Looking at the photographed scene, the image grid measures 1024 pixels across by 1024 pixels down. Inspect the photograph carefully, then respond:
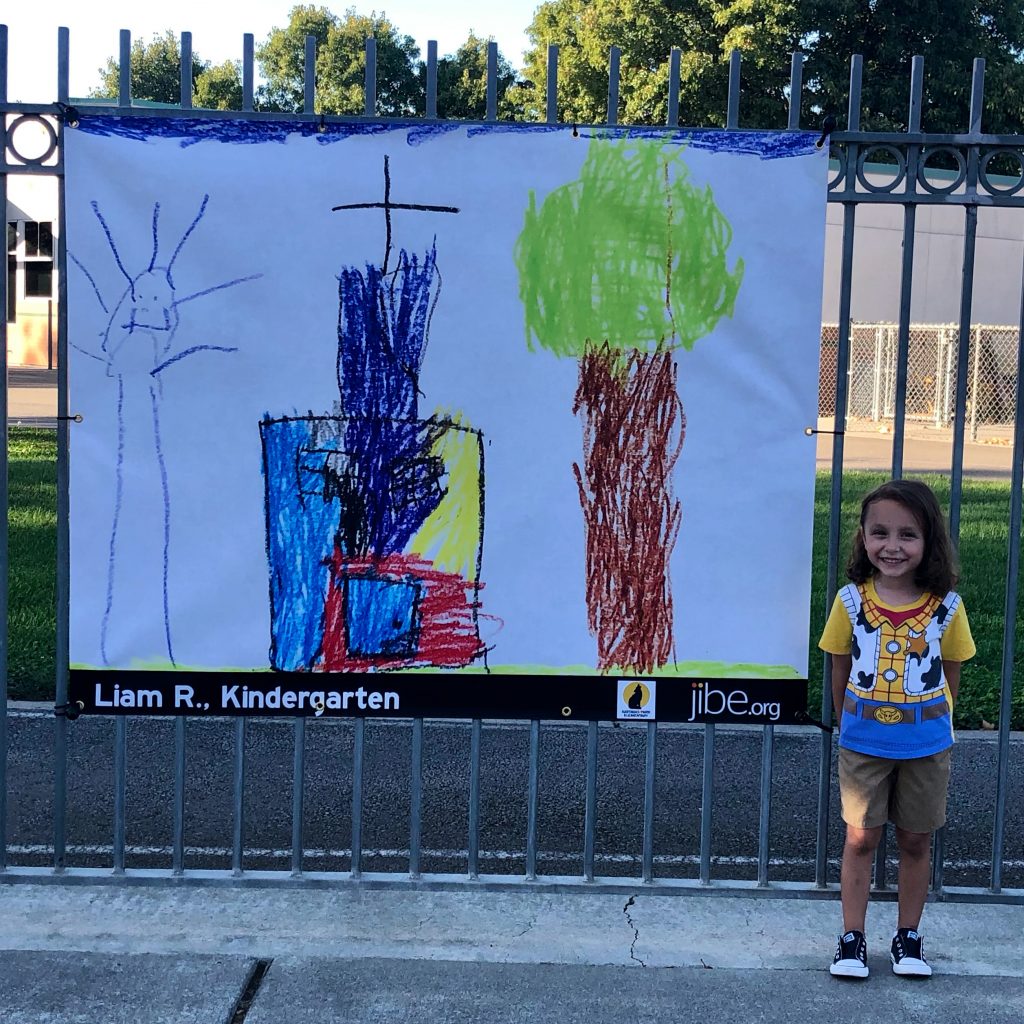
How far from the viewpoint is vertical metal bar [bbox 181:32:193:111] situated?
151 inches

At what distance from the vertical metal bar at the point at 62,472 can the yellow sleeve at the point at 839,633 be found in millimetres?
2234

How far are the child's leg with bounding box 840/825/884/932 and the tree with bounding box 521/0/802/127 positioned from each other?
28.6 m

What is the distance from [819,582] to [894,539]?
5761 millimetres

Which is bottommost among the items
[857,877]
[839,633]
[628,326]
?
[857,877]

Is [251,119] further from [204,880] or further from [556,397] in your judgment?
[204,880]

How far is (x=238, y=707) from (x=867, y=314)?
25.1 meters

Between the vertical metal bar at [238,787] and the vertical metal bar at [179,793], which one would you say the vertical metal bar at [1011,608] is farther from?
the vertical metal bar at [179,793]

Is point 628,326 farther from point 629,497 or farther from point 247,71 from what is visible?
point 247,71

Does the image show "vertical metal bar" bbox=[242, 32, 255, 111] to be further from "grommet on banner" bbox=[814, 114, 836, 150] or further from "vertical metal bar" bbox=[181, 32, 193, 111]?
"grommet on banner" bbox=[814, 114, 836, 150]

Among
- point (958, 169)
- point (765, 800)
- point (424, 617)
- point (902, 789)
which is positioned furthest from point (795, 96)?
point (765, 800)

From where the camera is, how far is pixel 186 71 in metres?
3.88

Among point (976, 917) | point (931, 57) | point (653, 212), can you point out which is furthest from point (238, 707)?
point (931, 57)

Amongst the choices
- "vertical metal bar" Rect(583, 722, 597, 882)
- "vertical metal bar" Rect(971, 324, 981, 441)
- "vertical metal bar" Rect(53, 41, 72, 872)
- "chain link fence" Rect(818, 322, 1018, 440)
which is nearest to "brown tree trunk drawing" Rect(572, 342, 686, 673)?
"vertical metal bar" Rect(583, 722, 597, 882)

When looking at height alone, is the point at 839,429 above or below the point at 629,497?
above
